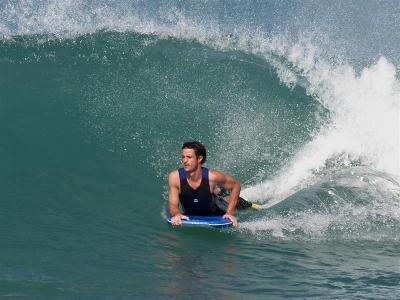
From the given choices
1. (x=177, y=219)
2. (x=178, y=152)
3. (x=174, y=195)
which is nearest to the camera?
(x=177, y=219)

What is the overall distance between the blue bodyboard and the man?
97mm

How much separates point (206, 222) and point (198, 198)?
506mm

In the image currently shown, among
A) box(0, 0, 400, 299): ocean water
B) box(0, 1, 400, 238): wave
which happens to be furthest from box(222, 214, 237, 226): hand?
box(0, 1, 400, 238): wave

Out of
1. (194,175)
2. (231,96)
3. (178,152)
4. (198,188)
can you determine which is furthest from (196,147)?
(231,96)

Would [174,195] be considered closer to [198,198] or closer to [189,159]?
[198,198]

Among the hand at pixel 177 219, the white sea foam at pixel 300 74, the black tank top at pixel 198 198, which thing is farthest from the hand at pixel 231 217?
the white sea foam at pixel 300 74

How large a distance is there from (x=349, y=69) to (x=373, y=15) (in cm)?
835

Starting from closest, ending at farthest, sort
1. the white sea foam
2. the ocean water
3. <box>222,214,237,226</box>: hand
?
the ocean water, <box>222,214,237,226</box>: hand, the white sea foam

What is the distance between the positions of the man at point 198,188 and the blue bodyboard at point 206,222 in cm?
10

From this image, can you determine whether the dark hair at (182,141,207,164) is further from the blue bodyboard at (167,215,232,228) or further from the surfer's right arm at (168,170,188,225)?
the blue bodyboard at (167,215,232,228)

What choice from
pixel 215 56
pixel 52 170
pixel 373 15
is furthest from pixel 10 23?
pixel 373 15

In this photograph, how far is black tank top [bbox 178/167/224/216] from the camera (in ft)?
27.0

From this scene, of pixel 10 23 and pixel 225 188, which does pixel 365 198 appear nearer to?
pixel 225 188

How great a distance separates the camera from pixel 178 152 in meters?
11.2
